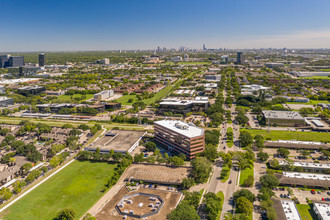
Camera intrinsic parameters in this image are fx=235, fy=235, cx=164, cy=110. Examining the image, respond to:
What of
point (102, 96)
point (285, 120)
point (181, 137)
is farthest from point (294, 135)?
point (102, 96)

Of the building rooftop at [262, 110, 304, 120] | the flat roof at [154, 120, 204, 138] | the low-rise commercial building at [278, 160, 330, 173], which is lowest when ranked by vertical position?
the low-rise commercial building at [278, 160, 330, 173]

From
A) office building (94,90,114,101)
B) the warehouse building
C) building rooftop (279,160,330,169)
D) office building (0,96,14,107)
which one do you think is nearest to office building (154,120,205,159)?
building rooftop (279,160,330,169)

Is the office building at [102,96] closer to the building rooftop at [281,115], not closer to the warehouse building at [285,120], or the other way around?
the building rooftop at [281,115]

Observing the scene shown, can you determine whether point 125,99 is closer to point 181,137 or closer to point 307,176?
point 181,137

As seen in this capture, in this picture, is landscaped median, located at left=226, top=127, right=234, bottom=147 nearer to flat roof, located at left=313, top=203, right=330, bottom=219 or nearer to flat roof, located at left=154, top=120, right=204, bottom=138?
flat roof, located at left=154, top=120, right=204, bottom=138

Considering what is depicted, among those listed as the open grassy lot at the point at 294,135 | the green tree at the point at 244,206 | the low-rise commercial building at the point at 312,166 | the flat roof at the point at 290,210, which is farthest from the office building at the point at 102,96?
the flat roof at the point at 290,210

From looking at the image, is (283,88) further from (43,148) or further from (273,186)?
(43,148)

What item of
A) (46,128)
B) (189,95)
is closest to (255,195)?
(46,128)
